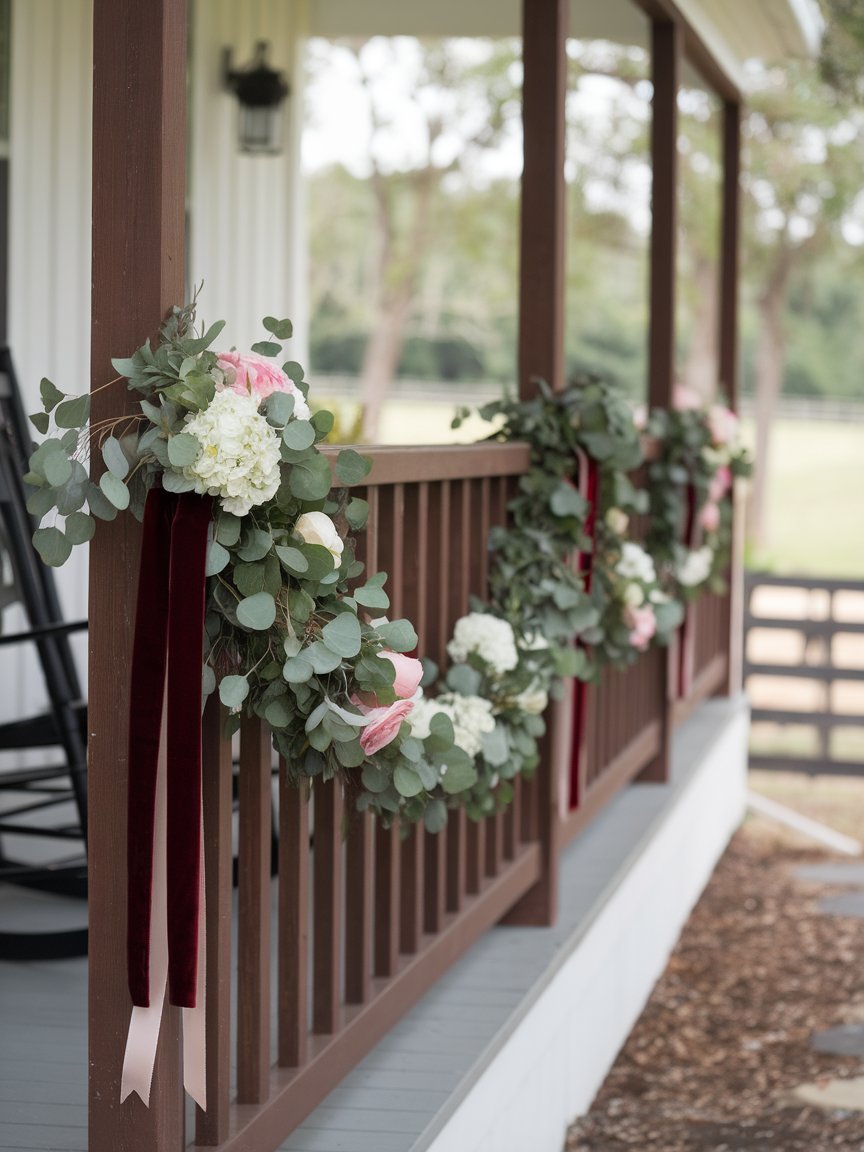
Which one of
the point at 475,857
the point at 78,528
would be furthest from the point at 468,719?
the point at 78,528

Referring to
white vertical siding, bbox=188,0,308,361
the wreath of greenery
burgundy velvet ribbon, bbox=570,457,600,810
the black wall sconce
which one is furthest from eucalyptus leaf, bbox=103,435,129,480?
the black wall sconce

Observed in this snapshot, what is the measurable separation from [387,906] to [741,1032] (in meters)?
2.06

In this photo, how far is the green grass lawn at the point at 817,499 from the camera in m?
21.6

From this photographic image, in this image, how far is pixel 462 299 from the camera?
23.8 m

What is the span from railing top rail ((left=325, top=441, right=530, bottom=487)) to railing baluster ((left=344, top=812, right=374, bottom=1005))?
1.83 ft

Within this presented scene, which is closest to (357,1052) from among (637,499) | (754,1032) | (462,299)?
(637,499)

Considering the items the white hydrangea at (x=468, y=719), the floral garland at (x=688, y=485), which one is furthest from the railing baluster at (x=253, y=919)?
the floral garland at (x=688, y=485)

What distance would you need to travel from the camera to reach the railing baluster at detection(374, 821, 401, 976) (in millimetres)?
2756

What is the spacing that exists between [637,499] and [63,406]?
2.13 metres

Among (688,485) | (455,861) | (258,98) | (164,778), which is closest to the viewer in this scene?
(164,778)

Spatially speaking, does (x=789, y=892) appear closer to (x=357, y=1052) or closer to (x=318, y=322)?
(x=357, y=1052)

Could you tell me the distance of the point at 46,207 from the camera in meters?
4.64

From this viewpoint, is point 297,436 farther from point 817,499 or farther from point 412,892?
point 817,499

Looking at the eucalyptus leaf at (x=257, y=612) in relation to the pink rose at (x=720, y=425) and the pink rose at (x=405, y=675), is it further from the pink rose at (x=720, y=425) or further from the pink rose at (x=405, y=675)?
the pink rose at (x=720, y=425)
